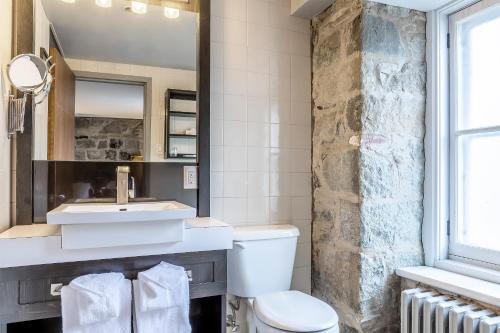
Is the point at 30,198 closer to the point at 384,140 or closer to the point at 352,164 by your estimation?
the point at 352,164

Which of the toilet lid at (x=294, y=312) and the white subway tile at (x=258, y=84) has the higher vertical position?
the white subway tile at (x=258, y=84)

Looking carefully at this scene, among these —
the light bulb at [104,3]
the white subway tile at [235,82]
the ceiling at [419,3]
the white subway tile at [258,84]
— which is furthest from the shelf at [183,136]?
the ceiling at [419,3]

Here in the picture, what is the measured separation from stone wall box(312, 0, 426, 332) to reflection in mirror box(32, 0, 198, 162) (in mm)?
831

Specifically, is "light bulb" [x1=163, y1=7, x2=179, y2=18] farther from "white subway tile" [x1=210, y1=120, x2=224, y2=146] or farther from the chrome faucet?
the chrome faucet

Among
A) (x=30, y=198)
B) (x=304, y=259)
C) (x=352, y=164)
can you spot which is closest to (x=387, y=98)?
(x=352, y=164)

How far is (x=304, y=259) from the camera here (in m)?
2.15

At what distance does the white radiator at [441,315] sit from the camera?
4.36ft

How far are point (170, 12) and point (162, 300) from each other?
1495mm

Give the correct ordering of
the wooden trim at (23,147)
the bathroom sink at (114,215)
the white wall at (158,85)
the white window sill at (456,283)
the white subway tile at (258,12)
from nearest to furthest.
A: 1. the bathroom sink at (114,215)
2. the white window sill at (456,283)
3. the wooden trim at (23,147)
4. the white wall at (158,85)
5. the white subway tile at (258,12)

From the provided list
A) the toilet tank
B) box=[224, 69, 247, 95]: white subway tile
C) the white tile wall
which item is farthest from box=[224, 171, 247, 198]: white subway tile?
box=[224, 69, 247, 95]: white subway tile

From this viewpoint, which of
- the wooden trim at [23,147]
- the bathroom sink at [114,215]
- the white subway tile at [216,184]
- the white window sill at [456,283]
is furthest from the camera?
the white subway tile at [216,184]

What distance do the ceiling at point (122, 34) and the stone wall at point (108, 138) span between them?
0.33 meters

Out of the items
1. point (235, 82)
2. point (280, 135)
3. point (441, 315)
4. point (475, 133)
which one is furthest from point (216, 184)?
point (475, 133)

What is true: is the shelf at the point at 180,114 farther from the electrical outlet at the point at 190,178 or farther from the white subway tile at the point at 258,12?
the white subway tile at the point at 258,12
